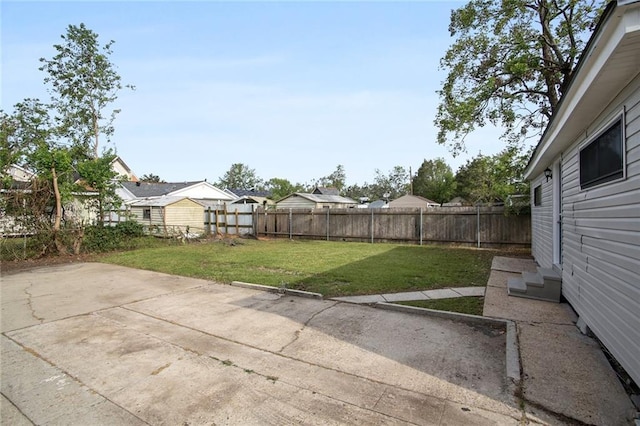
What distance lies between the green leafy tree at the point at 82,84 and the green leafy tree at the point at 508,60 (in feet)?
54.5

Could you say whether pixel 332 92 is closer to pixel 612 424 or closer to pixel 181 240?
pixel 181 240

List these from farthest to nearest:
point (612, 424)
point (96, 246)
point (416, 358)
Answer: point (96, 246), point (416, 358), point (612, 424)

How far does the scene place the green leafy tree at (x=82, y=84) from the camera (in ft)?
52.1

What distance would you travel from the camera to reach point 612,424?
2.21 metres

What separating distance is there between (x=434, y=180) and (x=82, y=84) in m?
46.7

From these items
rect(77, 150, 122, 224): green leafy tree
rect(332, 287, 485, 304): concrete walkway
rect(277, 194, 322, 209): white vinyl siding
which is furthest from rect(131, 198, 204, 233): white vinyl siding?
rect(332, 287, 485, 304): concrete walkway

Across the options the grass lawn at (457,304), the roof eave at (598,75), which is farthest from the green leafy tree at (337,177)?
the roof eave at (598,75)

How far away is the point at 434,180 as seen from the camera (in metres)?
51.8

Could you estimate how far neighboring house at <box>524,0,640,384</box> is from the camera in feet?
7.77

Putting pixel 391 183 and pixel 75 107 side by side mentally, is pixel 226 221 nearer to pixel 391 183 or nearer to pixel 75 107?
pixel 75 107

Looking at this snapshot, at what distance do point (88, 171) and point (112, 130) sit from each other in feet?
20.3

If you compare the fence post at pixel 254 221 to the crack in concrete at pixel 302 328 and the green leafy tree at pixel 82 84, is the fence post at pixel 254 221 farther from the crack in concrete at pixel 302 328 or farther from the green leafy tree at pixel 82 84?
the crack in concrete at pixel 302 328

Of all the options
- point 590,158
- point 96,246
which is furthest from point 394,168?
point 590,158

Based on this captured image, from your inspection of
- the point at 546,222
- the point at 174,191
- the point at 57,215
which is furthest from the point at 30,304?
the point at 174,191
